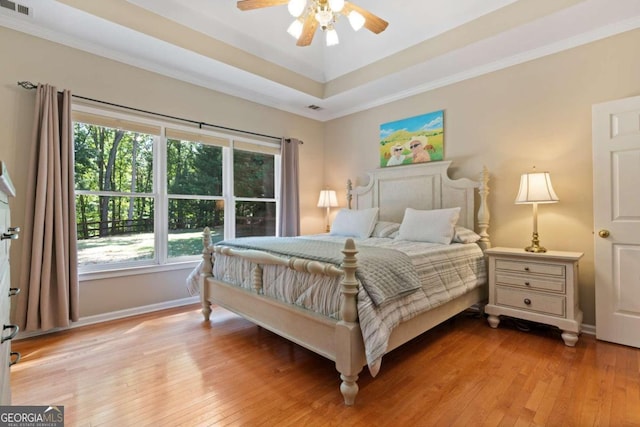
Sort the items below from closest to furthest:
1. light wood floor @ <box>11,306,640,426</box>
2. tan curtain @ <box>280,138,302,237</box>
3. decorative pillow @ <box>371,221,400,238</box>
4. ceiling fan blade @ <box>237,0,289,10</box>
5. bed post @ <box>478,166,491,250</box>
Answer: light wood floor @ <box>11,306,640,426</box> < ceiling fan blade @ <box>237,0,289,10</box> < bed post @ <box>478,166,491,250</box> < decorative pillow @ <box>371,221,400,238</box> < tan curtain @ <box>280,138,302,237</box>

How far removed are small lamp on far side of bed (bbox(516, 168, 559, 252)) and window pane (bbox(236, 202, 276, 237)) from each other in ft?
9.88

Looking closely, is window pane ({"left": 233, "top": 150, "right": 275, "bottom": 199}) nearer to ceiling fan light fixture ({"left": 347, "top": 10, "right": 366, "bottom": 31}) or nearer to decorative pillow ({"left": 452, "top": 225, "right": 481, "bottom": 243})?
ceiling fan light fixture ({"left": 347, "top": 10, "right": 366, "bottom": 31})

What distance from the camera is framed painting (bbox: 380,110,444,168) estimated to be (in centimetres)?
362

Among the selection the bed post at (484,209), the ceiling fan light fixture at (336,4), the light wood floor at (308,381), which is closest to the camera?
the light wood floor at (308,381)

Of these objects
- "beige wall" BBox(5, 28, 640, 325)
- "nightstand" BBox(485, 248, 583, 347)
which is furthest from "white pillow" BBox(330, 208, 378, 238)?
"nightstand" BBox(485, 248, 583, 347)

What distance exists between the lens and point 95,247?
9.91ft

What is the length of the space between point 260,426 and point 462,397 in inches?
44.1

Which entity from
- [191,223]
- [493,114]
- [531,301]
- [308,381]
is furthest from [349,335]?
[493,114]

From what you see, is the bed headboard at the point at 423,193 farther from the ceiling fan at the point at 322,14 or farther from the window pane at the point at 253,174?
the ceiling fan at the point at 322,14

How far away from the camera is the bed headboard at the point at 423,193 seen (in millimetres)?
3213

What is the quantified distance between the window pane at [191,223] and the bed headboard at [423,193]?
1.81m

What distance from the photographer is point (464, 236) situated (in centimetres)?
298

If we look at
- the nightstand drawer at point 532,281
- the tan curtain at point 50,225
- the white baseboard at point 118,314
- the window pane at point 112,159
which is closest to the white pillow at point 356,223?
the nightstand drawer at point 532,281

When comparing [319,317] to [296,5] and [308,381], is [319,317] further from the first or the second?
[296,5]
